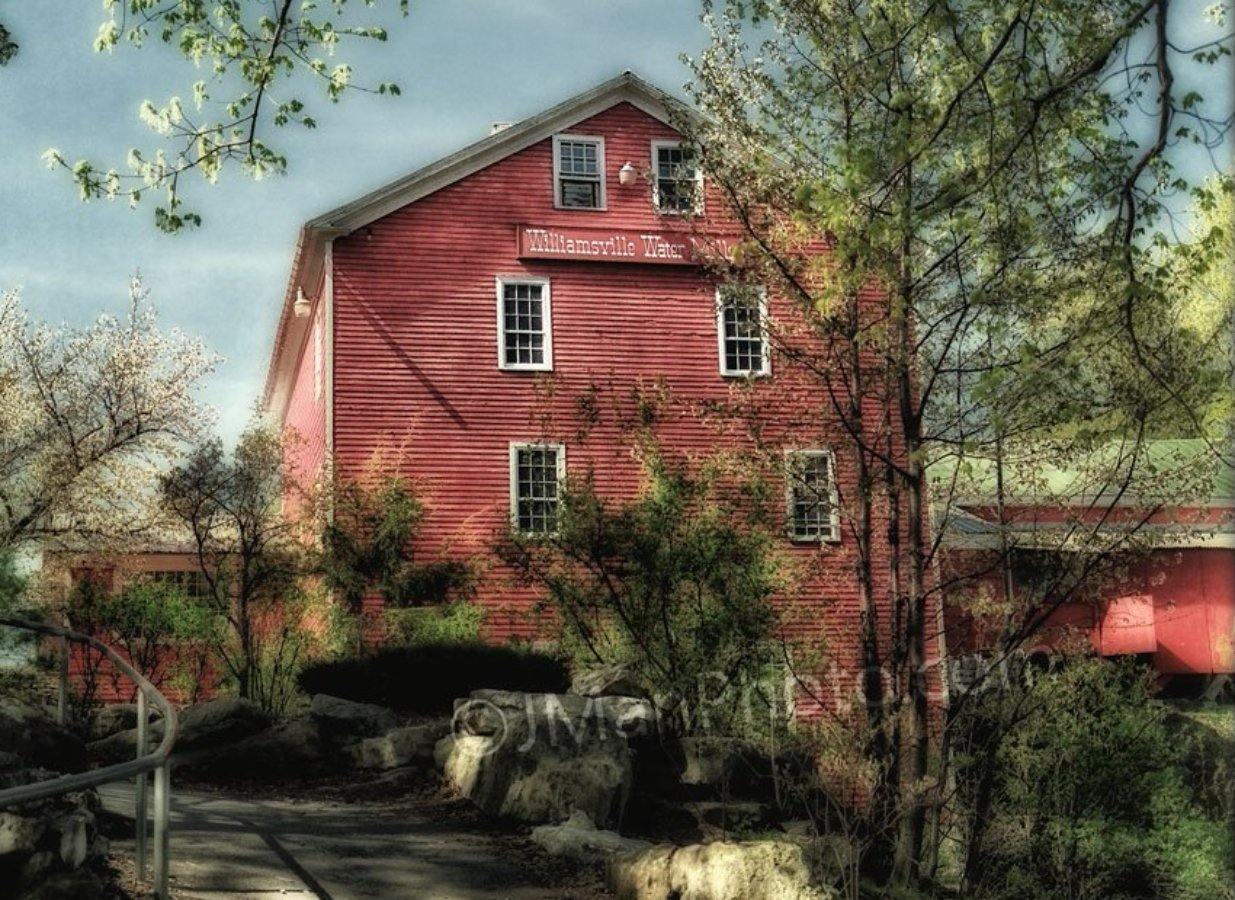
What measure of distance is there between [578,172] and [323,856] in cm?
1681

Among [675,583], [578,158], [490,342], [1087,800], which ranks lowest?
[1087,800]

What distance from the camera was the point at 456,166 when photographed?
2508cm

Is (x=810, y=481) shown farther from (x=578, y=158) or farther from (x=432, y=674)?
(x=578, y=158)

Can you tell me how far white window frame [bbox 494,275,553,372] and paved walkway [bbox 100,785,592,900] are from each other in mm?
12357

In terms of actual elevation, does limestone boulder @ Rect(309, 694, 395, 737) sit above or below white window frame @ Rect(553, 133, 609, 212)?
below

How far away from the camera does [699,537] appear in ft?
53.4

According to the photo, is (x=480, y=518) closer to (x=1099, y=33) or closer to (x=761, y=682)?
(x=761, y=682)

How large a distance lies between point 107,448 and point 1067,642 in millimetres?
16562

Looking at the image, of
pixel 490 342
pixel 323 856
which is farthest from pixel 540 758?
pixel 490 342

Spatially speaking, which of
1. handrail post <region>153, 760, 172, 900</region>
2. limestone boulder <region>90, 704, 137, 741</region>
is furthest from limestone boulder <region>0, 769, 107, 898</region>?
limestone boulder <region>90, 704, 137, 741</region>

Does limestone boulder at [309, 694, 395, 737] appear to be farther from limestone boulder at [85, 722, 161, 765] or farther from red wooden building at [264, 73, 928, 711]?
red wooden building at [264, 73, 928, 711]

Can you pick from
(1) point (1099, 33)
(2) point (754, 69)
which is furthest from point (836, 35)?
(1) point (1099, 33)

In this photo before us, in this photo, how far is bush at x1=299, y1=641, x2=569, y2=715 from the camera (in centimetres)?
1786

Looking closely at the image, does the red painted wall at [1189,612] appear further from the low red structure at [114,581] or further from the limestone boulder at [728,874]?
the limestone boulder at [728,874]
